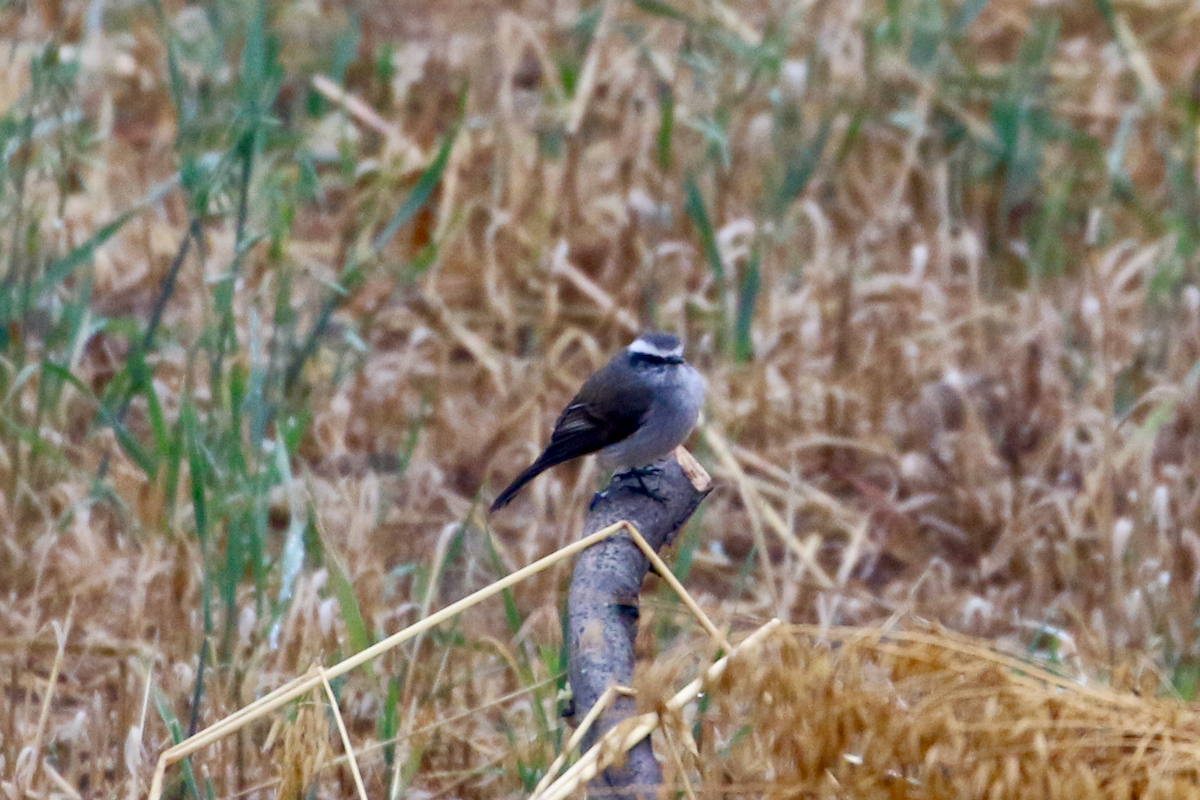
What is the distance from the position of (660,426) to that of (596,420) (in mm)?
180

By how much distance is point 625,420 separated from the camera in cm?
391

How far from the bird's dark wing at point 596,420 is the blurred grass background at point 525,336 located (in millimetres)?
370

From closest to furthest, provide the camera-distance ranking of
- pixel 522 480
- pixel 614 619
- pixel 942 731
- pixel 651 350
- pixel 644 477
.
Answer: pixel 942 731
pixel 614 619
pixel 644 477
pixel 522 480
pixel 651 350

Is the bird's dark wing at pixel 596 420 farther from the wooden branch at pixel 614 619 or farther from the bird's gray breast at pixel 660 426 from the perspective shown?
the wooden branch at pixel 614 619

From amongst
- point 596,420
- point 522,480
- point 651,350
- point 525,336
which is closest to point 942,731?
point 522,480

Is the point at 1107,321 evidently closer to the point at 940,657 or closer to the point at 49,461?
the point at 940,657

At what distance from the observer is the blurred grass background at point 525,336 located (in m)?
3.87

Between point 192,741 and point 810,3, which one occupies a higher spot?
point 810,3

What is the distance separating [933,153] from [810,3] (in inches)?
40.0

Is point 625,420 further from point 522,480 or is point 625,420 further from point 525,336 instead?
point 525,336

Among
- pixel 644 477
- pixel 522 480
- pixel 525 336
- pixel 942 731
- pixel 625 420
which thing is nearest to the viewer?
pixel 942 731

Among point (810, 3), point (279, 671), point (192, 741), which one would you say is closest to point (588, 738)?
point (192, 741)

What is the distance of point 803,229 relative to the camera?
670cm

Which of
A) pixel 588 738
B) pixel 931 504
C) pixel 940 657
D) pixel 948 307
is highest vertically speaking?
pixel 940 657
